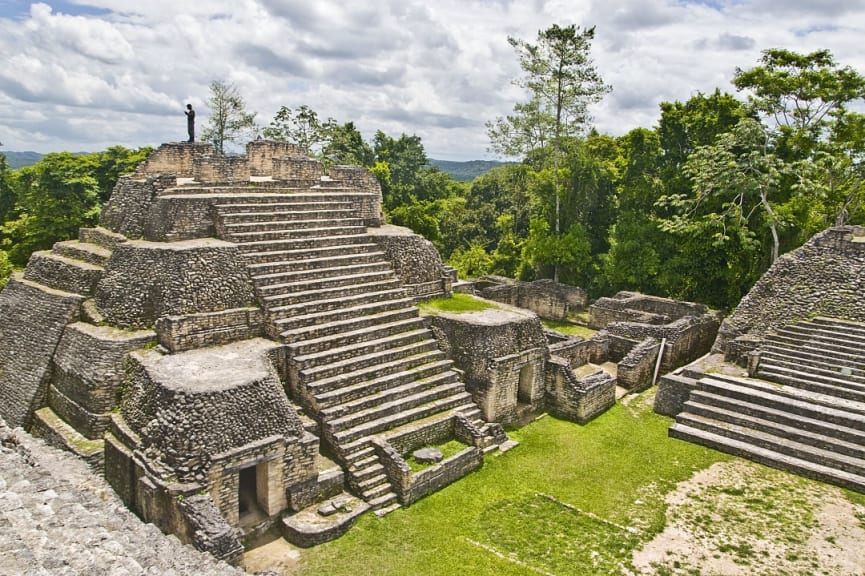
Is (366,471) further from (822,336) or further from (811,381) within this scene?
(822,336)

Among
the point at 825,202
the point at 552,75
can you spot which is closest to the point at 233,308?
the point at 552,75

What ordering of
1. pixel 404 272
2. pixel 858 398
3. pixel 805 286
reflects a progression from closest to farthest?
pixel 858 398
pixel 404 272
pixel 805 286

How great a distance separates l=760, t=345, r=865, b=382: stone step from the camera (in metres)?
12.8

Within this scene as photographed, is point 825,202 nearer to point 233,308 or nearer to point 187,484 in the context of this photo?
point 233,308

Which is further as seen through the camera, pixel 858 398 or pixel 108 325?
pixel 858 398

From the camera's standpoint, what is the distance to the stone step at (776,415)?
445 inches

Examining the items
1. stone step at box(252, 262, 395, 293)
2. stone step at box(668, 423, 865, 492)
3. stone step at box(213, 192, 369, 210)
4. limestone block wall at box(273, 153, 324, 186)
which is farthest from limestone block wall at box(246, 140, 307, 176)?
stone step at box(668, 423, 865, 492)

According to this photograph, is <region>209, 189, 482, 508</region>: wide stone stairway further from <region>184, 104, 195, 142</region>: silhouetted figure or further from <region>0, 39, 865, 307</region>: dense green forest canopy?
<region>0, 39, 865, 307</region>: dense green forest canopy

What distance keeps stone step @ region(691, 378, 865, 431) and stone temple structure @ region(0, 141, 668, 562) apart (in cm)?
241

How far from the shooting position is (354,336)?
11289mm

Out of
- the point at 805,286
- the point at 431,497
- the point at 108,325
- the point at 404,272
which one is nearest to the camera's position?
the point at 431,497

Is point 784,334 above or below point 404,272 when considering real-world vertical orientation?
below

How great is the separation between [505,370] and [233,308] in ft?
18.3

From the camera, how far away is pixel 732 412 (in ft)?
40.9
